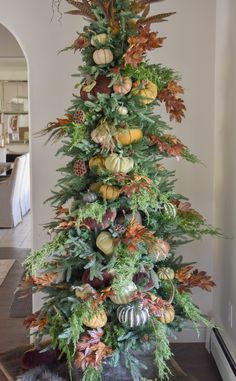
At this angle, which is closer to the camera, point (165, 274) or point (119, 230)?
point (119, 230)

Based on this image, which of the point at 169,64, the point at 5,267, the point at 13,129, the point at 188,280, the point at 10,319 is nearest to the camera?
the point at 188,280

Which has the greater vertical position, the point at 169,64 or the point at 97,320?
the point at 169,64

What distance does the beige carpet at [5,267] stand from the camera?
4125mm

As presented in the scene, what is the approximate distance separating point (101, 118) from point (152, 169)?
12.4 inches

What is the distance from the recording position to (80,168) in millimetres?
1849

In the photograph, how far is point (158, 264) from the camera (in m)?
2.06

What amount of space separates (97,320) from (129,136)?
0.77 metres

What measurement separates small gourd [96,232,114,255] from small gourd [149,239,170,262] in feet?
0.54

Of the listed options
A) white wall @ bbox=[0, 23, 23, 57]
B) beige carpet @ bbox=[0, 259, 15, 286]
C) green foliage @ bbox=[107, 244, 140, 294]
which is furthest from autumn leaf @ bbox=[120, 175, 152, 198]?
white wall @ bbox=[0, 23, 23, 57]

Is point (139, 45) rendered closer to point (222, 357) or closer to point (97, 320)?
point (97, 320)

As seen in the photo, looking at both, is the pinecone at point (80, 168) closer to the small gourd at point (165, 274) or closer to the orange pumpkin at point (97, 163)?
the orange pumpkin at point (97, 163)

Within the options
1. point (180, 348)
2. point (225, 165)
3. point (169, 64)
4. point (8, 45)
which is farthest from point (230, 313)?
point (8, 45)

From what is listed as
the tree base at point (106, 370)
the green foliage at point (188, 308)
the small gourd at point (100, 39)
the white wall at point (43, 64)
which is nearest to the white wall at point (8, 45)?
the white wall at point (43, 64)

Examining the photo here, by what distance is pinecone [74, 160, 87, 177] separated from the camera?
1.85 metres
